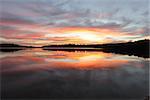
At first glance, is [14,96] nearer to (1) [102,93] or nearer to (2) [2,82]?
(2) [2,82]

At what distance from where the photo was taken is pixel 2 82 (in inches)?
588

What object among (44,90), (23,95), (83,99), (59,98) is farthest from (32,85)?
(83,99)

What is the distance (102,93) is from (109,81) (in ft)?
12.5

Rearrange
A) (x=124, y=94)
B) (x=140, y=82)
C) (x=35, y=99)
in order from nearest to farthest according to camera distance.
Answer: (x=35, y=99)
(x=124, y=94)
(x=140, y=82)

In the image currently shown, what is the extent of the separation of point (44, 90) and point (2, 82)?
13.5ft

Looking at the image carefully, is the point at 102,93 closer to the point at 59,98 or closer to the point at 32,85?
the point at 59,98

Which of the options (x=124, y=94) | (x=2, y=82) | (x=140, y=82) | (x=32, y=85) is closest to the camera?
(x=124, y=94)

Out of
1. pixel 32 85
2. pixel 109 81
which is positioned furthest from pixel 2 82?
pixel 109 81

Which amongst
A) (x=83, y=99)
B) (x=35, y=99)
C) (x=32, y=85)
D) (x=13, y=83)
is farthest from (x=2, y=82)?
(x=83, y=99)

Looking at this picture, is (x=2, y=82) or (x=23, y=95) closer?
(x=23, y=95)

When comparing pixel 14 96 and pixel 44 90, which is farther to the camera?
pixel 44 90

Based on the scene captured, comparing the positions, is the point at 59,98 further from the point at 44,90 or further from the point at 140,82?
the point at 140,82

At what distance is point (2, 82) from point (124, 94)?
8914 millimetres

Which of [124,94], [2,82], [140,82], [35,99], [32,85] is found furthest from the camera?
[140,82]
